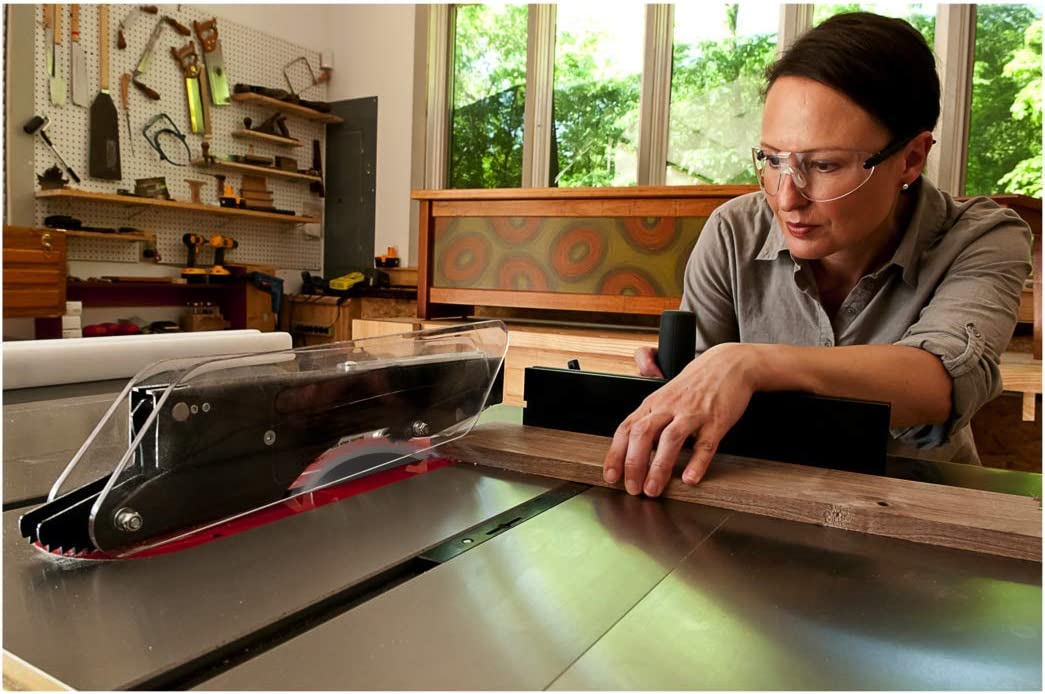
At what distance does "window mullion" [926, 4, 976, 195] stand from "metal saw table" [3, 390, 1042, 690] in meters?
3.39

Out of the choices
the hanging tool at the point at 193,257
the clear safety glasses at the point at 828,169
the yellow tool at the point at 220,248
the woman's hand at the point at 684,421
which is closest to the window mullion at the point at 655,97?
the yellow tool at the point at 220,248

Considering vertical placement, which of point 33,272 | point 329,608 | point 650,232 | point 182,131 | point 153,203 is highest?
point 182,131

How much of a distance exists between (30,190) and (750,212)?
11.9 feet

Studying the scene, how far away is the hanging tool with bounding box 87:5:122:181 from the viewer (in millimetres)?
3775

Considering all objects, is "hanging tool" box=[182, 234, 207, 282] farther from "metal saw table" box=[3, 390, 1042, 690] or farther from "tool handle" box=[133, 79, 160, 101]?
"metal saw table" box=[3, 390, 1042, 690]

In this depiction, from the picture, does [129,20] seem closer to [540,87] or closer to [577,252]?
[540,87]

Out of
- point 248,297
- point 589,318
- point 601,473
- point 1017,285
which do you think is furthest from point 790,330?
point 248,297

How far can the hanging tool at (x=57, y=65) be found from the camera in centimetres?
361

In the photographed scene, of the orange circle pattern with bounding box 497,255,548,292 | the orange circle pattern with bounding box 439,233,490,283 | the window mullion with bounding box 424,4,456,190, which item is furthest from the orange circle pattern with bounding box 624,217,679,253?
the window mullion with bounding box 424,4,456,190

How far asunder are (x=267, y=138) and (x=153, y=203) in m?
0.93

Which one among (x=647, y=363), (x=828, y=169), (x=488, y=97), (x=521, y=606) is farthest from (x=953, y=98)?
(x=521, y=606)

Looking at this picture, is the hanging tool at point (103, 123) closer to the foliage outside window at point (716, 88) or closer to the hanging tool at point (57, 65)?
the hanging tool at point (57, 65)

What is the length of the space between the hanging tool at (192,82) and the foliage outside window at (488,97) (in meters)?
1.52

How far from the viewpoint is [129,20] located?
3908mm
